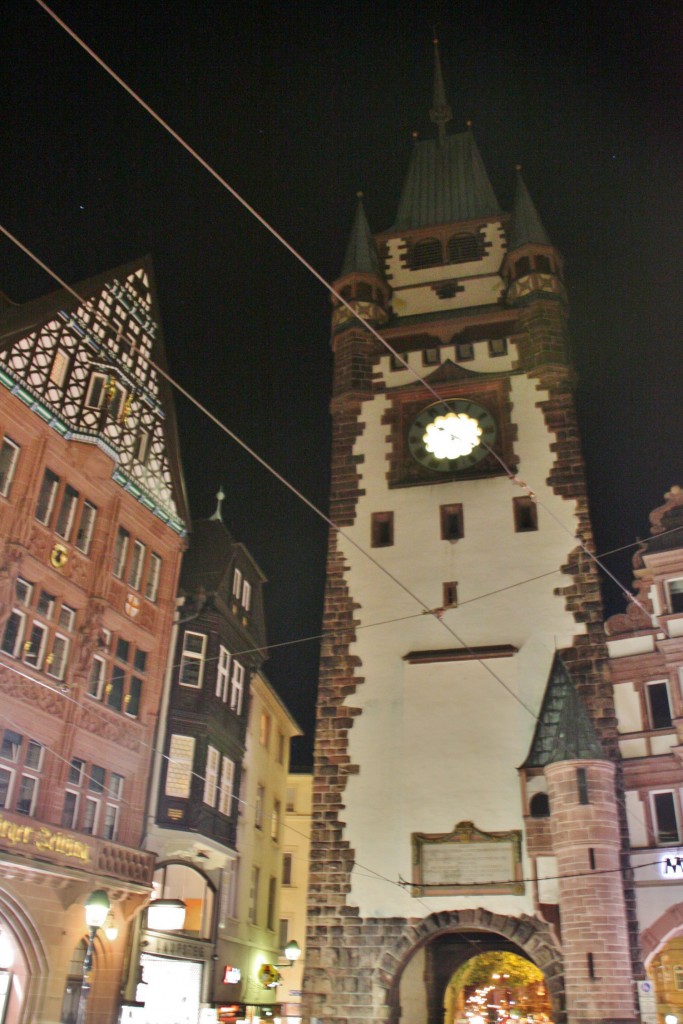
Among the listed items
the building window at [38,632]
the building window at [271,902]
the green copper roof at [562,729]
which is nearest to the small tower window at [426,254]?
the green copper roof at [562,729]

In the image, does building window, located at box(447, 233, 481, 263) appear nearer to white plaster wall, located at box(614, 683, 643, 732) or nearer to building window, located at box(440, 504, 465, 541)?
building window, located at box(440, 504, 465, 541)

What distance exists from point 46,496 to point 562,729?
11.6 metres

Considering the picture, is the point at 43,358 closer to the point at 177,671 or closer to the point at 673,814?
the point at 177,671

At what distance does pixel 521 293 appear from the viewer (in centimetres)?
2506

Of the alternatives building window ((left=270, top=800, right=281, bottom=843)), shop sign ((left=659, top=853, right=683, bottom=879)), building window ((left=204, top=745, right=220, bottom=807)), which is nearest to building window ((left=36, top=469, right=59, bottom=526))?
building window ((left=204, top=745, right=220, bottom=807))

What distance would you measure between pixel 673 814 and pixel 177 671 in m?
12.3

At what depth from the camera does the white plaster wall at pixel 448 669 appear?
1895 centimetres

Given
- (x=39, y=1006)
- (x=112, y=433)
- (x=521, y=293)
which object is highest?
(x=521, y=293)

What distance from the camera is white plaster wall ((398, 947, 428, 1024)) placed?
21.0 m

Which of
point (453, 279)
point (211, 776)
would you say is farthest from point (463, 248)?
point (211, 776)

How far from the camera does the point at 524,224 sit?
1043 inches

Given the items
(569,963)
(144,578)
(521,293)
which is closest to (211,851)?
(144,578)

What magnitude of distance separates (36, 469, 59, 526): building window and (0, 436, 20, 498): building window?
890 millimetres

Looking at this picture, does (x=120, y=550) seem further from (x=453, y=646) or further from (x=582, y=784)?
(x=582, y=784)
